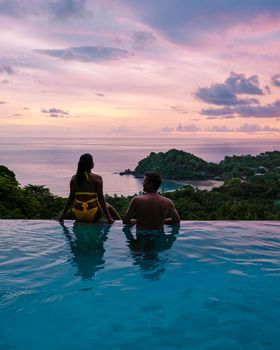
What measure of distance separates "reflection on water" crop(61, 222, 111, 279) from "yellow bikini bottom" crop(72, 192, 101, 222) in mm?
142

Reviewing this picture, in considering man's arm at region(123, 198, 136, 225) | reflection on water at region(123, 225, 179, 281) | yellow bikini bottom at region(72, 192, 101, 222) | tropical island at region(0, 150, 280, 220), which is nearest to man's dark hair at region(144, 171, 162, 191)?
man's arm at region(123, 198, 136, 225)

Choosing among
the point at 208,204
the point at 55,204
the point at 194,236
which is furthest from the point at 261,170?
the point at 194,236

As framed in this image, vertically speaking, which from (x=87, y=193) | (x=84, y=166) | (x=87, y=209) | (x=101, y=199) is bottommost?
(x=87, y=209)

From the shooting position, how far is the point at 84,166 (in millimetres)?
7062

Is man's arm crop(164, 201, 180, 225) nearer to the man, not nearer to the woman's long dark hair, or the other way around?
the man

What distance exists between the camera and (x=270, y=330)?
4141 mm

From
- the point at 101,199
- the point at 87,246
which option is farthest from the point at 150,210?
the point at 87,246

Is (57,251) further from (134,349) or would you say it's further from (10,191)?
(10,191)

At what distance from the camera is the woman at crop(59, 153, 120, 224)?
711 cm

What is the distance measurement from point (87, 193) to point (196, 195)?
24542mm

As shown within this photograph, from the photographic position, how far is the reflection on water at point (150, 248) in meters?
5.83

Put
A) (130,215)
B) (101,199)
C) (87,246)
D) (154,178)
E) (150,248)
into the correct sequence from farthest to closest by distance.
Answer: (101,199)
(130,215)
(87,246)
(150,248)
(154,178)

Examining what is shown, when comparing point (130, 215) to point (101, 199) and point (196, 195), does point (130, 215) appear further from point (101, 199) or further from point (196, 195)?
point (196, 195)

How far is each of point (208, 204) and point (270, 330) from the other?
25128 millimetres
